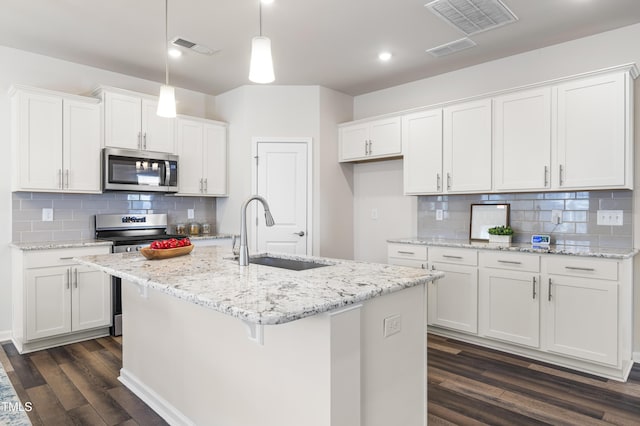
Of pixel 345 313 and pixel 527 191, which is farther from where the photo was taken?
pixel 527 191

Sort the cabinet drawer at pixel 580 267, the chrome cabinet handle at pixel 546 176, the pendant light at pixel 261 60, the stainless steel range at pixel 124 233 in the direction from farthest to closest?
the stainless steel range at pixel 124 233 → the chrome cabinet handle at pixel 546 176 → the cabinet drawer at pixel 580 267 → the pendant light at pixel 261 60

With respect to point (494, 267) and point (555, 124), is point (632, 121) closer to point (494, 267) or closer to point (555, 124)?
point (555, 124)

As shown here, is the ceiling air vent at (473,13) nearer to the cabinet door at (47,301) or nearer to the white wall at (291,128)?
the white wall at (291,128)

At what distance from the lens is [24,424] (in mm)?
665

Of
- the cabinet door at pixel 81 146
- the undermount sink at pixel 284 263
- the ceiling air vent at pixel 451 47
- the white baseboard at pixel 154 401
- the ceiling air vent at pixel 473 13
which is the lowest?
the white baseboard at pixel 154 401

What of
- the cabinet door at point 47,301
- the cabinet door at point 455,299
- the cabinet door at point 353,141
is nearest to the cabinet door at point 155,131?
the cabinet door at point 47,301

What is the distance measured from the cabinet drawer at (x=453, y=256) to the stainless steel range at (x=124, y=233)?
2.75 meters

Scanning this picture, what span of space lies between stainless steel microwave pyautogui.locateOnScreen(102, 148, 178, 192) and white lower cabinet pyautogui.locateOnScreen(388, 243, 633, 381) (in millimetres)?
2819

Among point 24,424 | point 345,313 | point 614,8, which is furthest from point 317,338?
point 614,8

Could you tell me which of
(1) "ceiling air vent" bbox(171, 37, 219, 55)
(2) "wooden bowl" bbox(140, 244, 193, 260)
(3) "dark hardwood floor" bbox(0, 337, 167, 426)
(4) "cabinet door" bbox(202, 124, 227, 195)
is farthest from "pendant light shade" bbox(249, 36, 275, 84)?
(4) "cabinet door" bbox(202, 124, 227, 195)

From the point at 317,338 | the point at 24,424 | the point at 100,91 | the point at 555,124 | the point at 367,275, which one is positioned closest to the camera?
the point at 24,424

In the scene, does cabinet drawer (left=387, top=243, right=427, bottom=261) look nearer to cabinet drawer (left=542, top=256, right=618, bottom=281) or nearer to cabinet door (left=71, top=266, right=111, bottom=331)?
A: cabinet drawer (left=542, top=256, right=618, bottom=281)

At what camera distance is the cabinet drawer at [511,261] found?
3.19 metres

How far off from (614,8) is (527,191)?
1470mm
